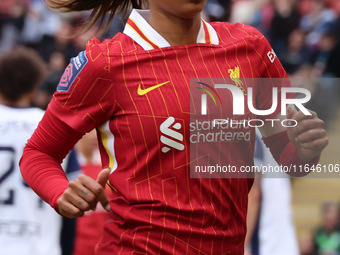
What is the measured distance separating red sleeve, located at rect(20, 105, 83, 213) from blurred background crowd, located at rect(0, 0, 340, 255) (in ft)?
16.2

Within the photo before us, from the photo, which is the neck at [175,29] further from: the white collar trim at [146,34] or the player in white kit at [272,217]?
the player in white kit at [272,217]

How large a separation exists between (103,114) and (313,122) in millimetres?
652

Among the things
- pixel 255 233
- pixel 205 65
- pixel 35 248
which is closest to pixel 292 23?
pixel 255 233

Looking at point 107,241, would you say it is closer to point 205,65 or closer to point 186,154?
point 186,154

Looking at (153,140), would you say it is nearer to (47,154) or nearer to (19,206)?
(47,154)

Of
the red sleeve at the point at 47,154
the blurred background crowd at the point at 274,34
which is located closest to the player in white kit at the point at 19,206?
the red sleeve at the point at 47,154

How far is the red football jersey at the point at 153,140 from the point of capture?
156 cm

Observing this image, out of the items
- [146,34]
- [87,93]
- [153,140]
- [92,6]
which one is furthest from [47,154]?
[92,6]

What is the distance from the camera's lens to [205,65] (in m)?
1.67

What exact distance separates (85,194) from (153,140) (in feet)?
0.90

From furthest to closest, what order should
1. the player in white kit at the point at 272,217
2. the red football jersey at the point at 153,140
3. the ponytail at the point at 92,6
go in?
the player in white kit at the point at 272,217 < the ponytail at the point at 92,6 < the red football jersey at the point at 153,140

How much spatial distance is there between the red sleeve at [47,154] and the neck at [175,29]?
0.43 metres

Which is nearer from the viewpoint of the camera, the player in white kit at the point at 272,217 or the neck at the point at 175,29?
the neck at the point at 175,29

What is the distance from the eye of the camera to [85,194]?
1417mm
